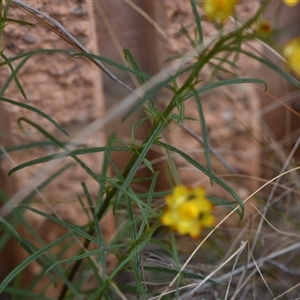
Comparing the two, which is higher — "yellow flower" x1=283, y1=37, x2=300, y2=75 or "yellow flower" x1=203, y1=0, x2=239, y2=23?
"yellow flower" x1=203, y1=0, x2=239, y2=23

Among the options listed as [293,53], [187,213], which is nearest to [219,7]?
[293,53]

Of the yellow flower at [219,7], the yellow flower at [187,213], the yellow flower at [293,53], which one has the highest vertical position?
the yellow flower at [219,7]

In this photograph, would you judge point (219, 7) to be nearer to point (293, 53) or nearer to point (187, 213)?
point (293, 53)

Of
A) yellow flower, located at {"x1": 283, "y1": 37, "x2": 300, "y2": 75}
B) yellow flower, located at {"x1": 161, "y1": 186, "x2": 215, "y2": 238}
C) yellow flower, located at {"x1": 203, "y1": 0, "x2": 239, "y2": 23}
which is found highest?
yellow flower, located at {"x1": 203, "y1": 0, "x2": 239, "y2": 23}

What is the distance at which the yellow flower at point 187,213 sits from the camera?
457 millimetres

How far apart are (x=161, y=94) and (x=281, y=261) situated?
0.39m

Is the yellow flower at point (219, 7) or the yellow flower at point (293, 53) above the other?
the yellow flower at point (219, 7)

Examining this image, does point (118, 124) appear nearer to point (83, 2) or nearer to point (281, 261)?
point (83, 2)

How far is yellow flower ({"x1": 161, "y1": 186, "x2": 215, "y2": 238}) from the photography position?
0.46 meters

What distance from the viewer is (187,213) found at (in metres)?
0.46

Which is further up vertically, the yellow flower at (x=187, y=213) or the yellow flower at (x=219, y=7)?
the yellow flower at (x=219, y=7)

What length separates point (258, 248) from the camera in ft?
3.33

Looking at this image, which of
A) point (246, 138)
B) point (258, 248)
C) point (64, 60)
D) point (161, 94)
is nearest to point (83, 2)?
point (64, 60)

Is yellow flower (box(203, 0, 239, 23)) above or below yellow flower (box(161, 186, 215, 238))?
above
